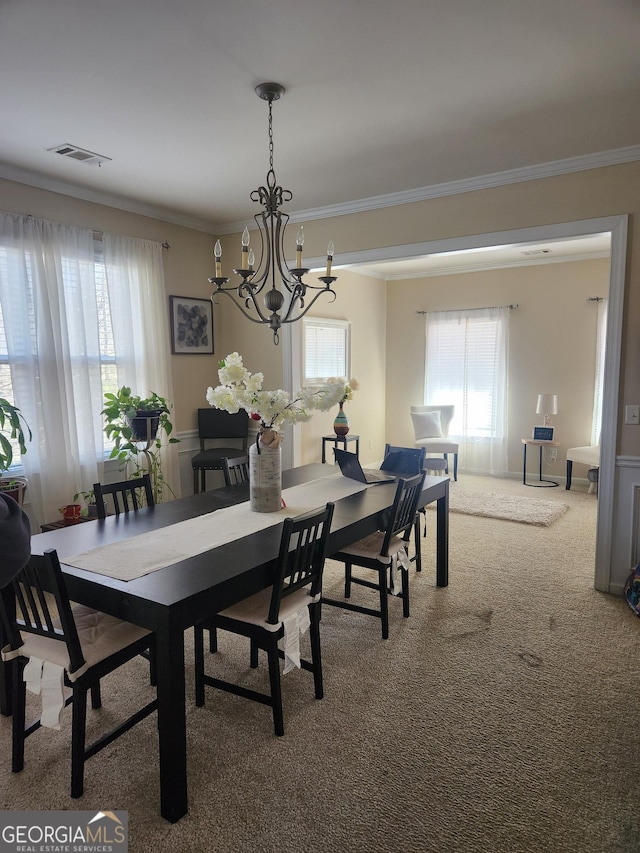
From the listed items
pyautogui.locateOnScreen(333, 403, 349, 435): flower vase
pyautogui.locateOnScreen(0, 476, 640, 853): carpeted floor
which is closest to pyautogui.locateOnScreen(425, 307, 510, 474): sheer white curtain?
pyautogui.locateOnScreen(333, 403, 349, 435): flower vase

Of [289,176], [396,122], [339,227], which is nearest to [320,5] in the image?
[396,122]

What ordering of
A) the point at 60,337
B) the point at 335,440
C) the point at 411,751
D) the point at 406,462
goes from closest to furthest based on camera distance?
the point at 411,751
the point at 406,462
the point at 60,337
the point at 335,440

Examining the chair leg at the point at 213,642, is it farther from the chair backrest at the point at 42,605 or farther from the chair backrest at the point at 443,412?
the chair backrest at the point at 443,412

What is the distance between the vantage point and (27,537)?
1.33m

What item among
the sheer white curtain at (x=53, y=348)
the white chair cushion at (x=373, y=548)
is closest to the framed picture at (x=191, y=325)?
the sheer white curtain at (x=53, y=348)

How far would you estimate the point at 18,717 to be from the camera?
2.01m

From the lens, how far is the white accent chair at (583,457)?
6043mm

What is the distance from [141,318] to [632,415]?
368 centimetres

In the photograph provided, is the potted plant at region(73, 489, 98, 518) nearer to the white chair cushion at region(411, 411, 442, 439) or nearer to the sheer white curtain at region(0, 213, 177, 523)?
the sheer white curtain at region(0, 213, 177, 523)

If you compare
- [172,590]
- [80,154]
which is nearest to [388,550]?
[172,590]

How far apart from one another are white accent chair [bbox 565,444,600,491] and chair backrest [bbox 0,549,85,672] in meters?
5.62

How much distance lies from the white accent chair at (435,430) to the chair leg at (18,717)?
5.42 meters

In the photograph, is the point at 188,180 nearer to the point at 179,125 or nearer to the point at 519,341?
the point at 179,125

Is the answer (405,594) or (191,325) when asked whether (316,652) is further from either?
(191,325)
